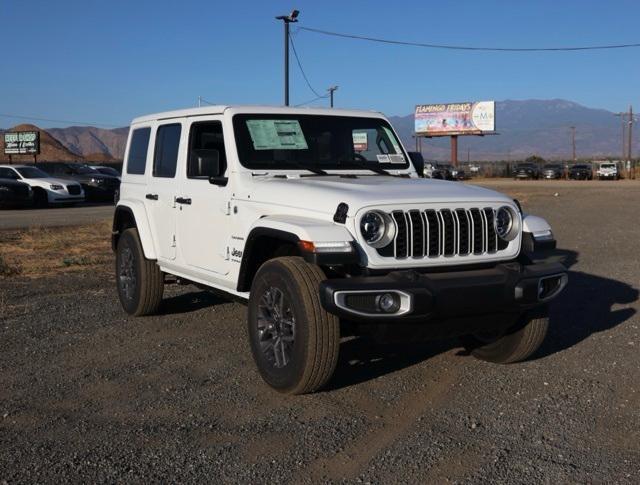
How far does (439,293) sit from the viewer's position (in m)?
4.65

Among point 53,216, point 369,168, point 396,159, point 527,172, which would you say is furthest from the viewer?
point 527,172

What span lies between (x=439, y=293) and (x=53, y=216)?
61.5 feet

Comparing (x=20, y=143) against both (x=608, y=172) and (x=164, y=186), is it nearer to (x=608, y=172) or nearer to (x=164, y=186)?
(x=608, y=172)

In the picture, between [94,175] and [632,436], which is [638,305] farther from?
[94,175]

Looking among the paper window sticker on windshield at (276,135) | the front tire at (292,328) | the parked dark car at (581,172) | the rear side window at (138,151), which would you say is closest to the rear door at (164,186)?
the rear side window at (138,151)

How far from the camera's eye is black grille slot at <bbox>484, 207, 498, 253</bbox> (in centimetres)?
521

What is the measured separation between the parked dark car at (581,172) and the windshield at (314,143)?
Answer: 66.3 m

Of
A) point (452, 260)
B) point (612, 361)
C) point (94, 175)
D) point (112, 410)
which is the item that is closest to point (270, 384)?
point (112, 410)

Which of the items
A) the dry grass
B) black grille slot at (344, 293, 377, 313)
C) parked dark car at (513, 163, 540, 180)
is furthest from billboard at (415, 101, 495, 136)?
black grille slot at (344, 293, 377, 313)

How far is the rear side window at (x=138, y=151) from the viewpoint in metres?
7.62

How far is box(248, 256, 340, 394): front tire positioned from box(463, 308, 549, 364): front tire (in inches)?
62.7

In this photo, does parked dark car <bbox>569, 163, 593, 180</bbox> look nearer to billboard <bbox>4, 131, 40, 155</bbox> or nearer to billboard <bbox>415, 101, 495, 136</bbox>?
billboard <bbox>415, 101, 495, 136</bbox>

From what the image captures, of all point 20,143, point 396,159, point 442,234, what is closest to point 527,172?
point 20,143

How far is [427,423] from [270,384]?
1.14 metres
